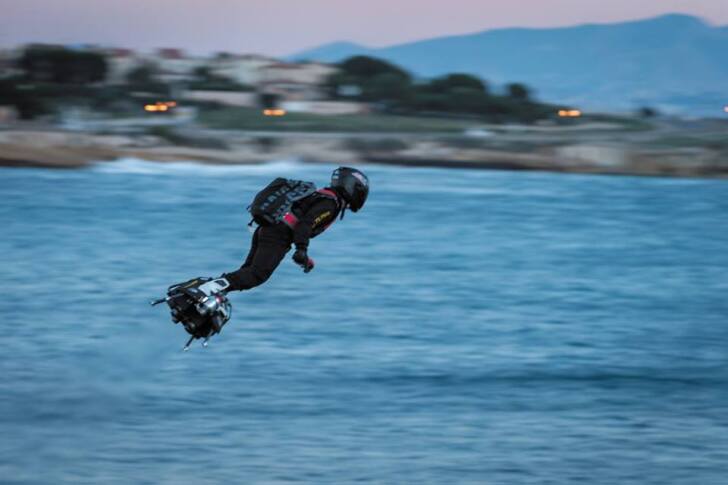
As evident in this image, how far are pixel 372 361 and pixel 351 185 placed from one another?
1162cm

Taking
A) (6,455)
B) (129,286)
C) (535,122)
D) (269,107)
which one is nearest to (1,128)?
(269,107)

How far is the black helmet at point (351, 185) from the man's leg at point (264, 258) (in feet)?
2.11

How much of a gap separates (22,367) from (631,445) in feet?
34.3

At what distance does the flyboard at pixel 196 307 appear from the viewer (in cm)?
1223

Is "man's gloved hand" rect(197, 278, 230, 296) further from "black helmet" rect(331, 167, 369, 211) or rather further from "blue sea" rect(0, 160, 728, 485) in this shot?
"blue sea" rect(0, 160, 728, 485)

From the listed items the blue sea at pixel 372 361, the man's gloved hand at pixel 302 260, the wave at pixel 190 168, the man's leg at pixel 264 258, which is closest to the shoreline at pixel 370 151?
the wave at pixel 190 168

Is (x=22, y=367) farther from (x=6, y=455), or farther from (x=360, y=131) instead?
(x=360, y=131)

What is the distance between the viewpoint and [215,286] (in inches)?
488

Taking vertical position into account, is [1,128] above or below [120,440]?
above

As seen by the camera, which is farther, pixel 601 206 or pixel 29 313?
pixel 601 206

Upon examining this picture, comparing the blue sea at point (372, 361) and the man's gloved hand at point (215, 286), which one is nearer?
the man's gloved hand at point (215, 286)

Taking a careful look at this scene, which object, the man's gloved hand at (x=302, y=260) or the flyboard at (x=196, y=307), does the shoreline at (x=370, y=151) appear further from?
the man's gloved hand at (x=302, y=260)

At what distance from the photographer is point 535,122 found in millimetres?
117250

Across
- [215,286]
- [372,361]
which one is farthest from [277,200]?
[372,361]
